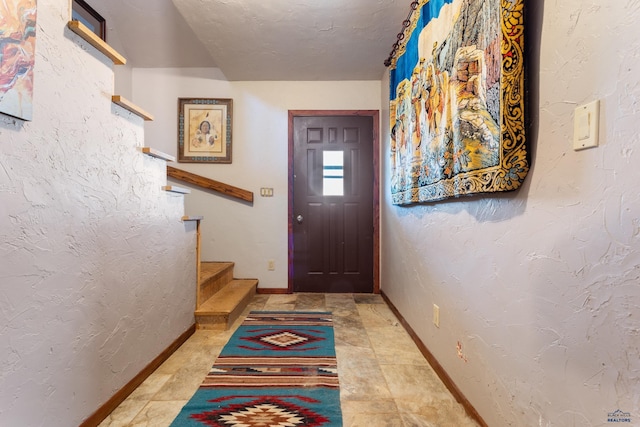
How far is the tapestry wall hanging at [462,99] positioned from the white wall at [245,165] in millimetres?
1650

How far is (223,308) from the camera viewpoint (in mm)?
2490

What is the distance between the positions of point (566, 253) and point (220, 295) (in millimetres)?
2638

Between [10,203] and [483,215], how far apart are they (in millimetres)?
1630

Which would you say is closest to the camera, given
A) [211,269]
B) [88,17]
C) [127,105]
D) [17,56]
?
[17,56]

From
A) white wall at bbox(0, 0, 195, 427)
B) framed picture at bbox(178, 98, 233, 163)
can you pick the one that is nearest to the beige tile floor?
white wall at bbox(0, 0, 195, 427)

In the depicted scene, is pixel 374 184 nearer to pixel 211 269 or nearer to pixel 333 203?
pixel 333 203

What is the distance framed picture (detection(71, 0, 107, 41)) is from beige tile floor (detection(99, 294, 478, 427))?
2.97m

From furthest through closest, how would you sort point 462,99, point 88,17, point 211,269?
1. point 211,269
2. point 88,17
3. point 462,99

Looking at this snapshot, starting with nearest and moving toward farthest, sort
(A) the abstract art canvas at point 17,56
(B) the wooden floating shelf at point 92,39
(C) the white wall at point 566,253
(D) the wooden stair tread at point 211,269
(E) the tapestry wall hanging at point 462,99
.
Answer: (C) the white wall at point 566,253
(A) the abstract art canvas at point 17,56
(E) the tapestry wall hanging at point 462,99
(B) the wooden floating shelf at point 92,39
(D) the wooden stair tread at point 211,269

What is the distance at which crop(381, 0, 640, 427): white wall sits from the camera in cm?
69

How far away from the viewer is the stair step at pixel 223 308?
2.43 meters

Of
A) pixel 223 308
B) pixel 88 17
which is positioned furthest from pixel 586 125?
pixel 88 17

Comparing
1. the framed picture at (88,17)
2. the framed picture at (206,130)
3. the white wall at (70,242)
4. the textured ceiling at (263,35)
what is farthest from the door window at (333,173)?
the framed picture at (88,17)

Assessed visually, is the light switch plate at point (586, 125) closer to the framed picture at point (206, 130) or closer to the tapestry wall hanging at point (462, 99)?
the tapestry wall hanging at point (462, 99)
